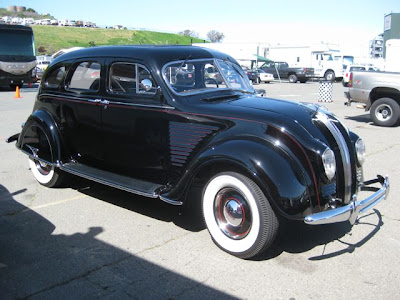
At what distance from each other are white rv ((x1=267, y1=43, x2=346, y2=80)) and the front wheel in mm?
31599

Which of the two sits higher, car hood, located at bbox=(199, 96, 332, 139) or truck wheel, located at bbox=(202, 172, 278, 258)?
car hood, located at bbox=(199, 96, 332, 139)

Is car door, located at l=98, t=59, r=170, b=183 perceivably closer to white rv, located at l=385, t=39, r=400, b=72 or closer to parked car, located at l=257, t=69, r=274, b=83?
white rv, located at l=385, t=39, r=400, b=72

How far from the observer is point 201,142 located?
3.83m

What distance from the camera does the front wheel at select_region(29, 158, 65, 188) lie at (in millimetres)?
5441

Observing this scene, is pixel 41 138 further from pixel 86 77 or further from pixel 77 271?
pixel 77 271

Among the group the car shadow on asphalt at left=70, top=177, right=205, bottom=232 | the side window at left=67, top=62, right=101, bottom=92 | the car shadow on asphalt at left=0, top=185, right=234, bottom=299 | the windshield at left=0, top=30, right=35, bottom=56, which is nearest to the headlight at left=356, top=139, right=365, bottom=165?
the car shadow on asphalt at left=70, top=177, right=205, bottom=232

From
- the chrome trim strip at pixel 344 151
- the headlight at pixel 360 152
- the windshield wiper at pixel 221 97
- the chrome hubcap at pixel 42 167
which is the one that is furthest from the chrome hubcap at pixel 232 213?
the chrome hubcap at pixel 42 167

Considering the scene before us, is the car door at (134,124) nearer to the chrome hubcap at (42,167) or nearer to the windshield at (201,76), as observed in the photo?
the windshield at (201,76)

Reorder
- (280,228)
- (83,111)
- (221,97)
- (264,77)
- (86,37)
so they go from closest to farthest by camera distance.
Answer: (280,228) → (221,97) → (83,111) → (264,77) → (86,37)

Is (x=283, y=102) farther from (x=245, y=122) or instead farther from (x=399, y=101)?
(x=399, y=101)

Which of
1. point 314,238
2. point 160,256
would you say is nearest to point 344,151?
point 314,238

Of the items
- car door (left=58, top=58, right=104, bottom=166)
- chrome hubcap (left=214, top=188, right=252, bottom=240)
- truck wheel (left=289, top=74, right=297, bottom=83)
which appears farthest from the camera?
truck wheel (left=289, top=74, right=297, bottom=83)

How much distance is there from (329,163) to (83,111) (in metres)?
2.96

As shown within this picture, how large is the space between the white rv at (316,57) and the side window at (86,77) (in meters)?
31.6
